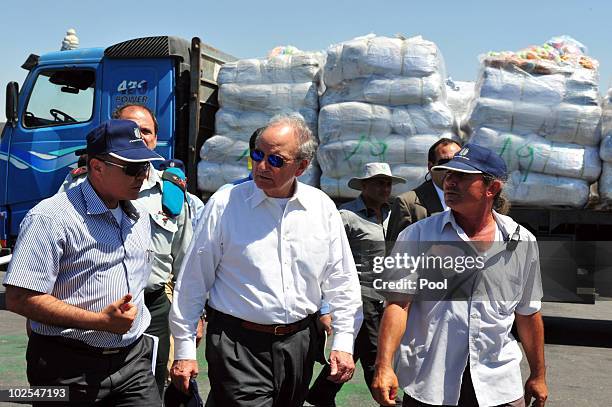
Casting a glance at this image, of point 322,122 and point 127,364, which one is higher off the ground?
point 322,122

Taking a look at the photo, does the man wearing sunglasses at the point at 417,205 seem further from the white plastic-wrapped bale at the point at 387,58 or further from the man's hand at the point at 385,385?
the white plastic-wrapped bale at the point at 387,58

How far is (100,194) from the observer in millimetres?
2881

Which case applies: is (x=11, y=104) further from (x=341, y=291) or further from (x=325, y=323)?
(x=341, y=291)

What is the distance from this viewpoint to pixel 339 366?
10.3ft

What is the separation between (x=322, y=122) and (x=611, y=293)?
3165 millimetres

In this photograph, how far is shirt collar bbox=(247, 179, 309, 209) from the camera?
10.5 feet

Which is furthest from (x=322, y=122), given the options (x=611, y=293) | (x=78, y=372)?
(x=78, y=372)

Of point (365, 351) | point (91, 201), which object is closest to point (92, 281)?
point (91, 201)

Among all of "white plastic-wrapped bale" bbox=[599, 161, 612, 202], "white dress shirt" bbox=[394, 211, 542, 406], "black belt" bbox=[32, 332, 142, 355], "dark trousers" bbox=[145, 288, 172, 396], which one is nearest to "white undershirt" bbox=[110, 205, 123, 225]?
"black belt" bbox=[32, 332, 142, 355]

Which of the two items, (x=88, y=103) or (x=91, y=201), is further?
(x=88, y=103)

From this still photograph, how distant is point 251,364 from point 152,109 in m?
5.58

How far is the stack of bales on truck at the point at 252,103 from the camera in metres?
7.71

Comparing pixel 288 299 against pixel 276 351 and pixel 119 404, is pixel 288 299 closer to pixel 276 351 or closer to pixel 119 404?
pixel 276 351

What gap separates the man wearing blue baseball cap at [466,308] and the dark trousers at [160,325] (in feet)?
4.19
